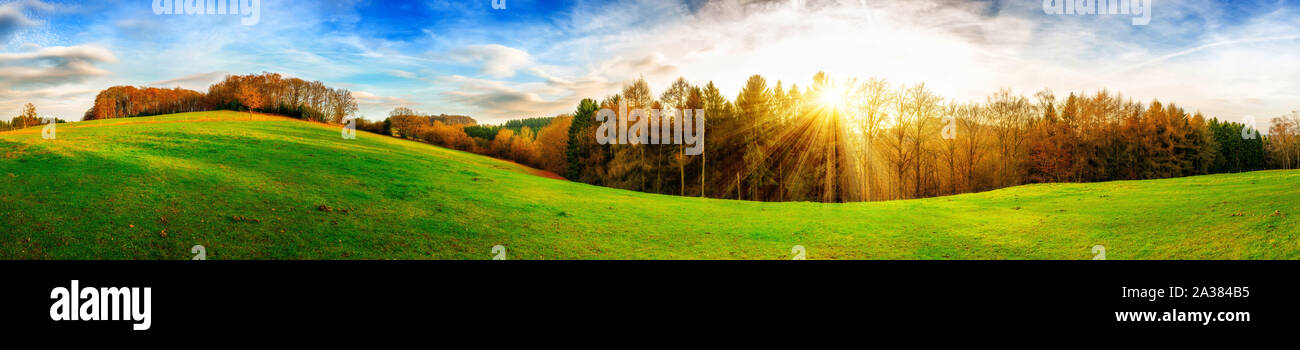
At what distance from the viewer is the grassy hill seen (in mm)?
10898

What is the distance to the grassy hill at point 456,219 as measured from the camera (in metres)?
10.9

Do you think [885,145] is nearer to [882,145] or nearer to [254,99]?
[882,145]

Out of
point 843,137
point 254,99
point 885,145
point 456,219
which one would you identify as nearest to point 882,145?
point 885,145

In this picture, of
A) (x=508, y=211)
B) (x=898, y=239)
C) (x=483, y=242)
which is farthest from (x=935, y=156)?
(x=483, y=242)

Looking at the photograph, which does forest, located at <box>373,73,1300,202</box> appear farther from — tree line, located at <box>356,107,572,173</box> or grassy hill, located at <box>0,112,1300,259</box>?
grassy hill, located at <box>0,112,1300,259</box>

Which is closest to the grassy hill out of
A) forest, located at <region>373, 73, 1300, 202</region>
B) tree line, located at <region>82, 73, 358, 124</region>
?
forest, located at <region>373, 73, 1300, 202</region>

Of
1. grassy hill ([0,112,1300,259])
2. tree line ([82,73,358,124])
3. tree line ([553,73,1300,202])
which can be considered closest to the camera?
grassy hill ([0,112,1300,259])

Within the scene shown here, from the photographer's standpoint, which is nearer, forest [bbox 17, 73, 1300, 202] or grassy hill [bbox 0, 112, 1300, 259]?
grassy hill [bbox 0, 112, 1300, 259]

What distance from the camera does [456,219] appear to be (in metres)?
15.7

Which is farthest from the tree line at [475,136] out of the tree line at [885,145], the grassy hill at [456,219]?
the grassy hill at [456,219]

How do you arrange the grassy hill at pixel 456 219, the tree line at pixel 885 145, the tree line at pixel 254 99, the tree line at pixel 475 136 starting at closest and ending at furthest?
the grassy hill at pixel 456 219, the tree line at pixel 885 145, the tree line at pixel 254 99, the tree line at pixel 475 136

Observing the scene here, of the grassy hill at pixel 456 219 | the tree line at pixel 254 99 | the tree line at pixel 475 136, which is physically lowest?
the grassy hill at pixel 456 219

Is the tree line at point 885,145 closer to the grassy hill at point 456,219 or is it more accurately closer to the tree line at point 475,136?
the tree line at point 475,136

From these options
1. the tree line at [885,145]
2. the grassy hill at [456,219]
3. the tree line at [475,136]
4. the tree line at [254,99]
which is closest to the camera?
the grassy hill at [456,219]
